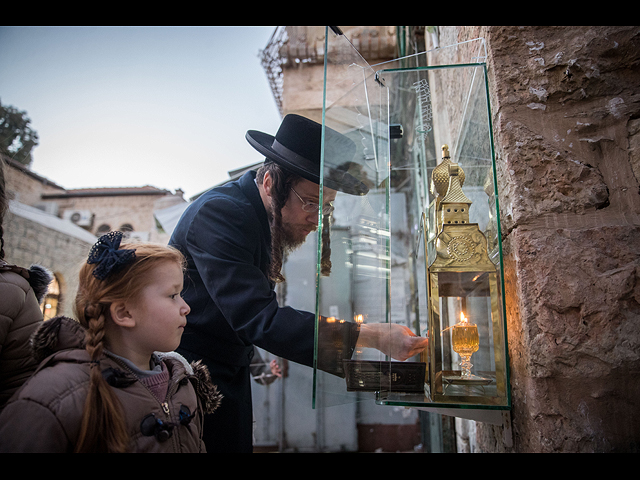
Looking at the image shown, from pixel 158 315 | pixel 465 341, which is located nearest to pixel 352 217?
pixel 465 341

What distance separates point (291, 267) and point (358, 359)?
9.48ft

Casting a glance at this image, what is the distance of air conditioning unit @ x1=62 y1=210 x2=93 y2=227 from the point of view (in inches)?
148

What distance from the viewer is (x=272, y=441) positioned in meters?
4.21

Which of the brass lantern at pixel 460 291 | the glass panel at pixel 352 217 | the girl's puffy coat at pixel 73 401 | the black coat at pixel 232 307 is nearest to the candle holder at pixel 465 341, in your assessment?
the brass lantern at pixel 460 291

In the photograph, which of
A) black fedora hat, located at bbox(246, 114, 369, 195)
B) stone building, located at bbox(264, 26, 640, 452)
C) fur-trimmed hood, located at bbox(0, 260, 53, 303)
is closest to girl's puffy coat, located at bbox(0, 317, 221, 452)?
fur-trimmed hood, located at bbox(0, 260, 53, 303)

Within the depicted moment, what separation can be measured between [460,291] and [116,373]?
978 millimetres

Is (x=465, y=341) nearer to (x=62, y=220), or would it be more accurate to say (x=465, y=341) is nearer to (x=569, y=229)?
(x=569, y=229)

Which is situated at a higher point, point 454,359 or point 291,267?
point 291,267

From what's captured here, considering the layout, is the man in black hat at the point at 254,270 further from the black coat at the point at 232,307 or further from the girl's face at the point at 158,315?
the girl's face at the point at 158,315

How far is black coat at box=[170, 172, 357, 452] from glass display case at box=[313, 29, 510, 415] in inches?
7.7

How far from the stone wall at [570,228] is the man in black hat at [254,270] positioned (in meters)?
0.32

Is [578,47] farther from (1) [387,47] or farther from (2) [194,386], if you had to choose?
(1) [387,47]

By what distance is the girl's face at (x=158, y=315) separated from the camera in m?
1.03
